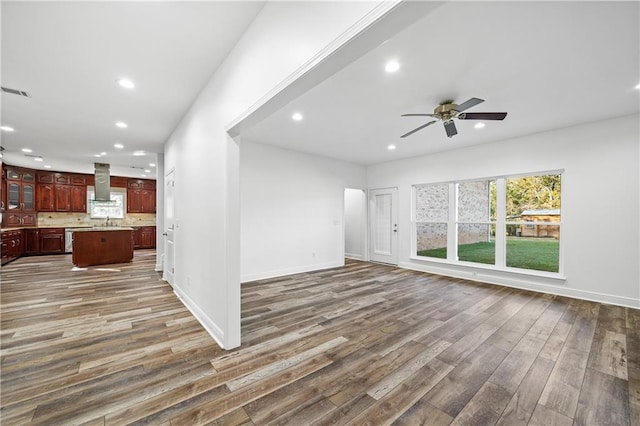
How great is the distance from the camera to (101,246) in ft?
21.7

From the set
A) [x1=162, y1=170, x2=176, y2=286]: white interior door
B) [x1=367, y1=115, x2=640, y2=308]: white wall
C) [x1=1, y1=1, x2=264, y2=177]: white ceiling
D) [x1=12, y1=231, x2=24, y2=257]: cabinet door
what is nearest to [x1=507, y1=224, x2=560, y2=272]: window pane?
[x1=367, y1=115, x2=640, y2=308]: white wall

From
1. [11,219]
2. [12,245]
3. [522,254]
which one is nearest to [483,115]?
[522,254]

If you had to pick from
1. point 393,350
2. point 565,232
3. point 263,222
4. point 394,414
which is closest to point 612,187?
point 565,232

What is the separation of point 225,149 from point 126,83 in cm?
170

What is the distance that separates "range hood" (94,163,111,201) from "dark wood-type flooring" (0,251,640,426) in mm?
3746

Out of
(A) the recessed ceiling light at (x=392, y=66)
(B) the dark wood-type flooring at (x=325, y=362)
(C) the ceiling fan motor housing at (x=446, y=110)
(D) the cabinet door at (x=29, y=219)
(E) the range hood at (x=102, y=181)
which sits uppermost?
(A) the recessed ceiling light at (x=392, y=66)

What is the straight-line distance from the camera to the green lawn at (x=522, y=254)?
6724mm

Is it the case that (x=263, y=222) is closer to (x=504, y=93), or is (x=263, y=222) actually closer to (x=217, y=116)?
(x=217, y=116)

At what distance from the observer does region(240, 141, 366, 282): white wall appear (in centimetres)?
512

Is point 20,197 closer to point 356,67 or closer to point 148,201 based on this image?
point 148,201

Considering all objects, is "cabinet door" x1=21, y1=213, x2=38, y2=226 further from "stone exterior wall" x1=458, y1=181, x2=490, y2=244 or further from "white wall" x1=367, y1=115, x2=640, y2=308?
"white wall" x1=367, y1=115, x2=640, y2=308

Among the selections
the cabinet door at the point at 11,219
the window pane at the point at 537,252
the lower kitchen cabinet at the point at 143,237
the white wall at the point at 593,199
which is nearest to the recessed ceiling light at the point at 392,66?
the white wall at the point at 593,199

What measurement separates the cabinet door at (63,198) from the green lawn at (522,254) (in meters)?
11.5

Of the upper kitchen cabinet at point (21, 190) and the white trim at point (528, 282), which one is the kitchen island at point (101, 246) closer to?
the upper kitchen cabinet at point (21, 190)
